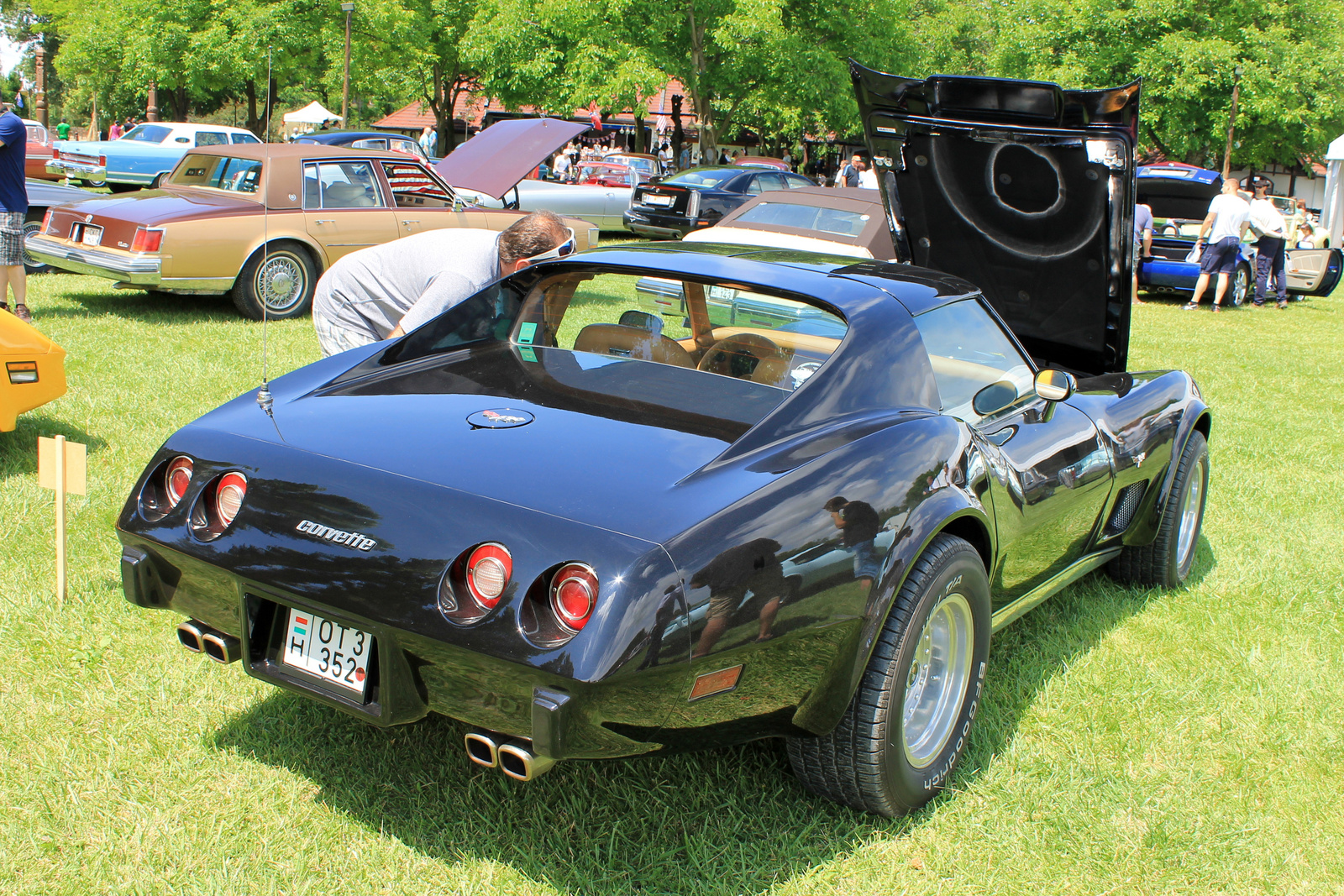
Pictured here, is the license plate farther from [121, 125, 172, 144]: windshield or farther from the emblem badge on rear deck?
[121, 125, 172, 144]: windshield

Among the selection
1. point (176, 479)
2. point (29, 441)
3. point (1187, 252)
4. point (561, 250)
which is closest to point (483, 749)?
point (176, 479)

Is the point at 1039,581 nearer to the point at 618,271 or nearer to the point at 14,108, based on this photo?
the point at 618,271

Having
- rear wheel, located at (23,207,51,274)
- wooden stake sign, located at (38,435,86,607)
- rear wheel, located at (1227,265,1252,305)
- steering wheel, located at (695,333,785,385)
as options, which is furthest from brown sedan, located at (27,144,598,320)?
rear wheel, located at (1227,265,1252,305)

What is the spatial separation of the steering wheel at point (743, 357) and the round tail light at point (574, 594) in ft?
3.36

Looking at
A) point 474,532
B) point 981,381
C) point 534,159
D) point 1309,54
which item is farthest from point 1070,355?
point 1309,54

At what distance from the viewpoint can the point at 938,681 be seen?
279 centimetres

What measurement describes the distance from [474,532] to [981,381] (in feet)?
6.27

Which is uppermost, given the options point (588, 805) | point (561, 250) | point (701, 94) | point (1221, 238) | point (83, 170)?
point (701, 94)

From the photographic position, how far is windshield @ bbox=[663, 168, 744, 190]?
1661cm

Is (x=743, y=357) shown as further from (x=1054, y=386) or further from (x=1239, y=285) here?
(x=1239, y=285)

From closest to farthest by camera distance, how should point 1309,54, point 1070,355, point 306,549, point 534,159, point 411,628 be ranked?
point 411,628, point 306,549, point 1070,355, point 534,159, point 1309,54

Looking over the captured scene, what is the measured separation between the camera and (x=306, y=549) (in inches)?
89.0

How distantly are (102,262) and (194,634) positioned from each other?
7.02 meters

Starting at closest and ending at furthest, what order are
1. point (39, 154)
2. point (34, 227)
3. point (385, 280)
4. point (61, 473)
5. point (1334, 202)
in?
point (61, 473), point (385, 280), point (34, 227), point (39, 154), point (1334, 202)
